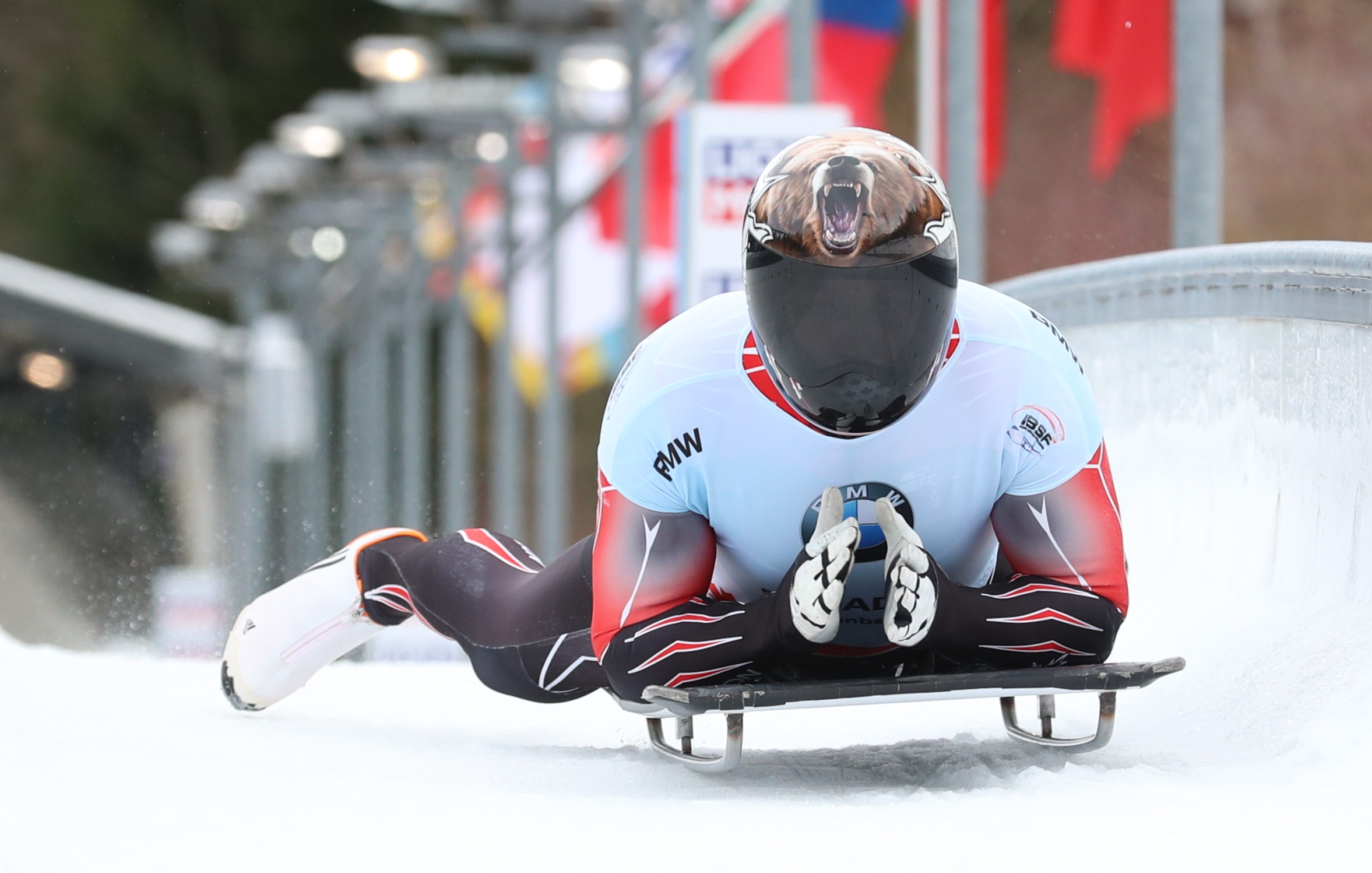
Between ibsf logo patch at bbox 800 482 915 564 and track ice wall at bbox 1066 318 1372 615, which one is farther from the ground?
ibsf logo patch at bbox 800 482 915 564

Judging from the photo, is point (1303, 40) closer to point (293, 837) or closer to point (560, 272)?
point (560, 272)

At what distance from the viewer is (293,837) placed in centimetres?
262

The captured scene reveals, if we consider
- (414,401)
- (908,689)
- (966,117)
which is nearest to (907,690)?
(908,689)

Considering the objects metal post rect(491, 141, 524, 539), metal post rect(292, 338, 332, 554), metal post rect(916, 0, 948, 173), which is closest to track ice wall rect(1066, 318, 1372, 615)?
metal post rect(916, 0, 948, 173)

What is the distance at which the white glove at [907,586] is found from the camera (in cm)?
295

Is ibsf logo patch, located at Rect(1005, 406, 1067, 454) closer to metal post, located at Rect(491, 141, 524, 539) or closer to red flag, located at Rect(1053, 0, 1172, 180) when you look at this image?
red flag, located at Rect(1053, 0, 1172, 180)

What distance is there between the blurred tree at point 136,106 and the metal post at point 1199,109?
30.6 meters

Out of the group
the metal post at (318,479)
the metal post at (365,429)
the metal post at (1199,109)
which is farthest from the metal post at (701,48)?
the metal post at (318,479)

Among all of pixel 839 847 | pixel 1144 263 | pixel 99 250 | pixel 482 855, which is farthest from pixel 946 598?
pixel 99 250

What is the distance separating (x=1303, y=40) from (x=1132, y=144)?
40.8ft

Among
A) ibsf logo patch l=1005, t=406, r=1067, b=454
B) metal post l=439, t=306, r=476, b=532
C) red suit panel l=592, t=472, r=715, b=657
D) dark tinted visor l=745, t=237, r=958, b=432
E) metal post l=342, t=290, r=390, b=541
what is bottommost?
Result: metal post l=342, t=290, r=390, b=541

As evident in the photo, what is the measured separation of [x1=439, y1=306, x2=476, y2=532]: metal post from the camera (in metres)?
16.0

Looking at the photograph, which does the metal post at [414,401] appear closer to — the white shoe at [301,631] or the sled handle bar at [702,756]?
the white shoe at [301,631]

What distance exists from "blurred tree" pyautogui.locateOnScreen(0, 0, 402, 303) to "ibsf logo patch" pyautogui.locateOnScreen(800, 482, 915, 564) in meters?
32.5
